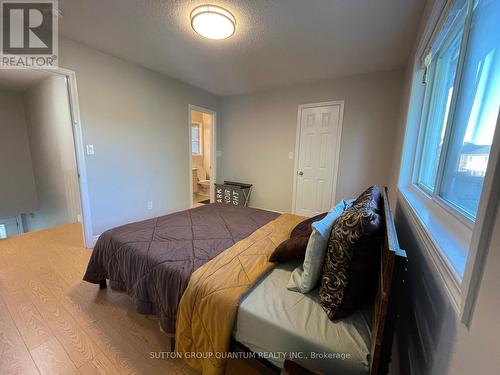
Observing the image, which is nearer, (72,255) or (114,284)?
(114,284)

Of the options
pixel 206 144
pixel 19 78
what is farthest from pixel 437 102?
pixel 19 78

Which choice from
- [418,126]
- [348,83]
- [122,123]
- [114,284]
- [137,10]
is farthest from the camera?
[348,83]

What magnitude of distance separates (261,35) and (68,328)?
2945 millimetres

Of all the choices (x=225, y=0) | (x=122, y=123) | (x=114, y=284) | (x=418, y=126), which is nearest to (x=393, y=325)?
(x=114, y=284)

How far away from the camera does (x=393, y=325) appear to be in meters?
0.62

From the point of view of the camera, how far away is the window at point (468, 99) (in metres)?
0.80

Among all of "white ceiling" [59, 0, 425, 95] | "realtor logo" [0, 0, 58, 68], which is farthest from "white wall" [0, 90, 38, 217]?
"white ceiling" [59, 0, 425, 95]

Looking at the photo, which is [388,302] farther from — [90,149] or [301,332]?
[90,149]

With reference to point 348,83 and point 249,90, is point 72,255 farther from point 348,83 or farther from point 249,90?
point 348,83

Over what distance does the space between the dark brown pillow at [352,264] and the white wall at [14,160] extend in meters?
5.93

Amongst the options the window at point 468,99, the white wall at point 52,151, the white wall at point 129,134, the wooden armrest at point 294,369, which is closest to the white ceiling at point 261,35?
the white wall at point 129,134

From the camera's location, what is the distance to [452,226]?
879mm

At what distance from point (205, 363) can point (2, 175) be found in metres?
5.53

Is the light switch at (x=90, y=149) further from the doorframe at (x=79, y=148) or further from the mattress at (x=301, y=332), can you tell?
the mattress at (x=301, y=332)
